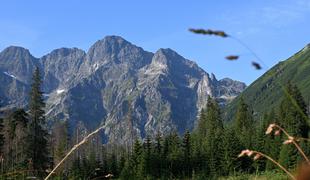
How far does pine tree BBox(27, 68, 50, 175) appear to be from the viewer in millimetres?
78125

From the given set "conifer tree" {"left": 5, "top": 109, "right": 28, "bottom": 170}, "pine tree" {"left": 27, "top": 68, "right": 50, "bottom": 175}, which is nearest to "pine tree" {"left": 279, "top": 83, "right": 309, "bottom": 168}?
"pine tree" {"left": 27, "top": 68, "right": 50, "bottom": 175}

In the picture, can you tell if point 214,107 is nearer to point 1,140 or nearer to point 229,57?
point 1,140

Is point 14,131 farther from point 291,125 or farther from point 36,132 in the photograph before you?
point 291,125

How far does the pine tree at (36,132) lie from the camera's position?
78125 mm

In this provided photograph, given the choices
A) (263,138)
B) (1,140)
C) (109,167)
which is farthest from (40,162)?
(263,138)

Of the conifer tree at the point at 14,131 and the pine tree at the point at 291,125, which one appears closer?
the pine tree at the point at 291,125

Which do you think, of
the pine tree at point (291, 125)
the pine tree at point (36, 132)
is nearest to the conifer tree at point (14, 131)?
the pine tree at point (36, 132)

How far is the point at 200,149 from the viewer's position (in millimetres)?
86812

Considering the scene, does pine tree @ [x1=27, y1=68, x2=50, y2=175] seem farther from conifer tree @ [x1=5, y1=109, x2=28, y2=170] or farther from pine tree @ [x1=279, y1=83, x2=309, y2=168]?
pine tree @ [x1=279, y1=83, x2=309, y2=168]

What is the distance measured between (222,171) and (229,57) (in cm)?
7283

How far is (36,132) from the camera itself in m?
80.9

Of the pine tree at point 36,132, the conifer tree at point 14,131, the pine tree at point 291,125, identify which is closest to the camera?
the pine tree at point 291,125

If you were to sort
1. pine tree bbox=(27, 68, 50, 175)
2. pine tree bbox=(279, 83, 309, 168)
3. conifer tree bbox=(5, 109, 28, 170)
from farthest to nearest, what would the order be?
conifer tree bbox=(5, 109, 28, 170) → pine tree bbox=(27, 68, 50, 175) → pine tree bbox=(279, 83, 309, 168)

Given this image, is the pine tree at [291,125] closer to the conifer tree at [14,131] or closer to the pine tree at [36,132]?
the pine tree at [36,132]
